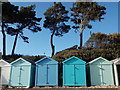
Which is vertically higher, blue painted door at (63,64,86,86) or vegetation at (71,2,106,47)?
vegetation at (71,2,106,47)

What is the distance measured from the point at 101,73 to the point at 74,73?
1.66 metres

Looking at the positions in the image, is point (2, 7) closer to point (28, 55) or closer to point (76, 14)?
point (28, 55)

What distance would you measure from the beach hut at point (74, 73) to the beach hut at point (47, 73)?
621mm

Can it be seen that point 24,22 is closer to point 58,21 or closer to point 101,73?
point 58,21

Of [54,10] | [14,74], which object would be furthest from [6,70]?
[54,10]

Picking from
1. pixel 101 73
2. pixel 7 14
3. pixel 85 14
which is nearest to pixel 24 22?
pixel 7 14

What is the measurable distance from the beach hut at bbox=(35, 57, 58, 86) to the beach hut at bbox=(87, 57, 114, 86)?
2230 mm

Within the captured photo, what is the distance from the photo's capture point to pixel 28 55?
1386cm

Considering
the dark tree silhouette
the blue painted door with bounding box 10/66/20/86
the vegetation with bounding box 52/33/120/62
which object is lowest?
the blue painted door with bounding box 10/66/20/86

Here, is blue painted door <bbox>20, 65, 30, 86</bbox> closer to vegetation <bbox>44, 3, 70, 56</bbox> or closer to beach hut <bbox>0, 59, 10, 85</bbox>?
beach hut <bbox>0, 59, 10, 85</bbox>

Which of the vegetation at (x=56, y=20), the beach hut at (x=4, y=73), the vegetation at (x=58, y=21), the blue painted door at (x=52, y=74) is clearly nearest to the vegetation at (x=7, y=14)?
the vegetation at (x=58, y=21)

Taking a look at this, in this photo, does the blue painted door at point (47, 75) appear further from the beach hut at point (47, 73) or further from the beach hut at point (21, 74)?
the beach hut at point (21, 74)

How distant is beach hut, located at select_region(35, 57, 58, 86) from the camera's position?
7270 mm

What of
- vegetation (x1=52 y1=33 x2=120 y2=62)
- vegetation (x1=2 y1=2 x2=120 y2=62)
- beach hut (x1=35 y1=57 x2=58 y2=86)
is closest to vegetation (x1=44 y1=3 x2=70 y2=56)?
vegetation (x1=2 y1=2 x2=120 y2=62)
